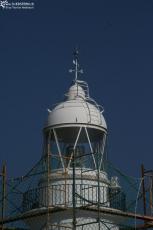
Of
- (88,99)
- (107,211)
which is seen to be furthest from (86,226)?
(88,99)

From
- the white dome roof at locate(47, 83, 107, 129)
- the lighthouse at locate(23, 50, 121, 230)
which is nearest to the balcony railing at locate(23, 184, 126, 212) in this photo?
the lighthouse at locate(23, 50, 121, 230)

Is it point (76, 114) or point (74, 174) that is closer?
point (74, 174)

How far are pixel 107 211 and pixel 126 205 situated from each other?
5.31ft

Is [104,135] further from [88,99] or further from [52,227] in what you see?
[52,227]

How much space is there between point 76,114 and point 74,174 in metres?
3.59

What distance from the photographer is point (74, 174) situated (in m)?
22.6

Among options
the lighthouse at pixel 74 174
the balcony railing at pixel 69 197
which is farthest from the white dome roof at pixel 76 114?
the balcony railing at pixel 69 197

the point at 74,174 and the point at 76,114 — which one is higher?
the point at 76,114

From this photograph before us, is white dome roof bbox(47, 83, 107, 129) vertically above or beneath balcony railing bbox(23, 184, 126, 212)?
above

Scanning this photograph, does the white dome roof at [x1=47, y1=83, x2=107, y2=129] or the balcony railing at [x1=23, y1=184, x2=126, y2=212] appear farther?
the white dome roof at [x1=47, y1=83, x2=107, y2=129]

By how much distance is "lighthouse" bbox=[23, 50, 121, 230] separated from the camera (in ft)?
Answer: 78.1

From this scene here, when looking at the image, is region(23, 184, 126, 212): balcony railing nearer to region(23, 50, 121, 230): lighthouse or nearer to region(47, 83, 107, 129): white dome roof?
region(23, 50, 121, 230): lighthouse

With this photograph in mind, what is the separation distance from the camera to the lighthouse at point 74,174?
23.8 meters

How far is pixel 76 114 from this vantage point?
1007 inches
